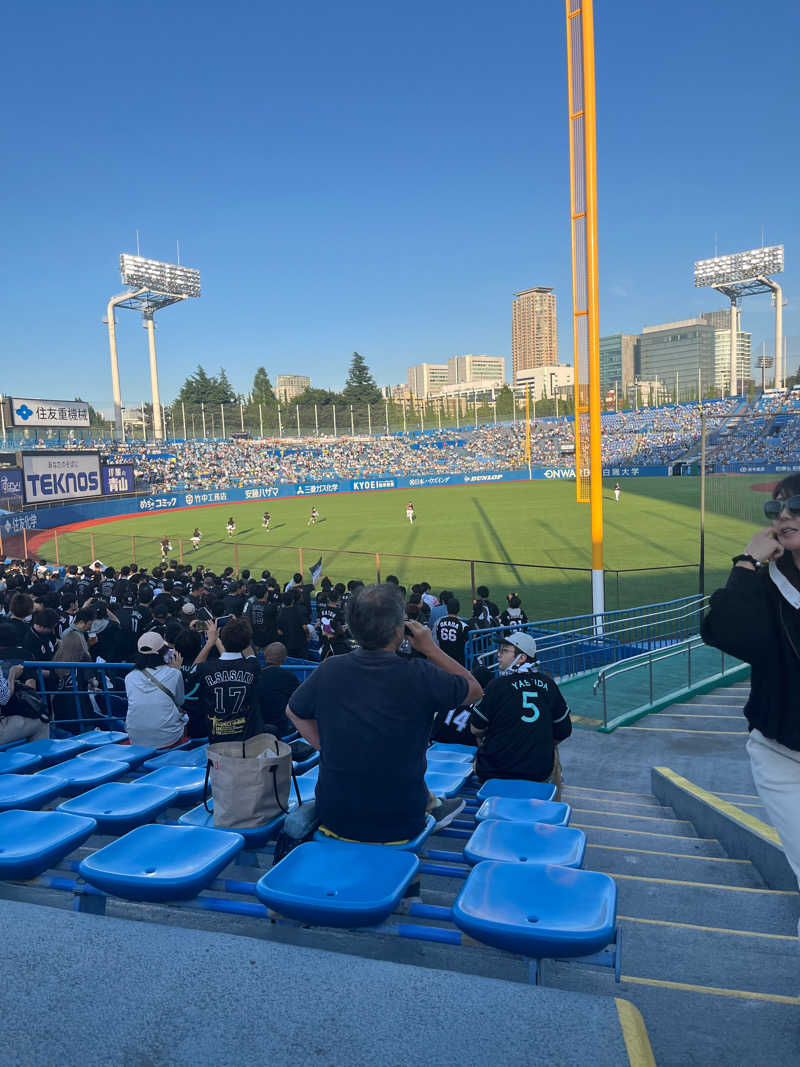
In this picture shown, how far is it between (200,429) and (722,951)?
94.0 m

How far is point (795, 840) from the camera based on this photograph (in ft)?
9.12

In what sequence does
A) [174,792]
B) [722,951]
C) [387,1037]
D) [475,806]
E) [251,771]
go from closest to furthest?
[387,1037] → [722,951] → [251,771] → [174,792] → [475,806]

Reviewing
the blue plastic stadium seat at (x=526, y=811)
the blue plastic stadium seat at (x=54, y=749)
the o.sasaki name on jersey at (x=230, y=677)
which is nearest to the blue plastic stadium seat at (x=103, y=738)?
the blue plastic stadium seat at (x=54, y=749)

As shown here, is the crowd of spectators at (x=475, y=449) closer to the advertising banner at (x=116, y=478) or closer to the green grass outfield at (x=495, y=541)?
the advertising banner at (x=116, y=478)

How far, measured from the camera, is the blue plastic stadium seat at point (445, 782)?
438 centimetres

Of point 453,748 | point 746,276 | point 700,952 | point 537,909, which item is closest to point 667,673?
point 453,748

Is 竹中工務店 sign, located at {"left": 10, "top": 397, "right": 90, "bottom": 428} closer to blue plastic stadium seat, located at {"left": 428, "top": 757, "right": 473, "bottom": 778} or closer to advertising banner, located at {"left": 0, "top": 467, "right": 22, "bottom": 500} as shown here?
advertising banner, located at {"left": 0, "top": 467, "right": 22, "bottom": 500}

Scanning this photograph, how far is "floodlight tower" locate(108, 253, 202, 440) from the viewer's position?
8062 centimetres

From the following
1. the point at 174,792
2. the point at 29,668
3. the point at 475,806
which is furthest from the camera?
the point at 29,668

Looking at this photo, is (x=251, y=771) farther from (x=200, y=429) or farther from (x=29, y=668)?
(x=200, y=429)

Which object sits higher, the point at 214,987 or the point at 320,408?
the point at 320,408

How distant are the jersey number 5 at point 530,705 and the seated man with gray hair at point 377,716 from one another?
5.23 ft

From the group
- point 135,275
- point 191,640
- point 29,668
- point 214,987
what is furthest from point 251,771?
point 135,275

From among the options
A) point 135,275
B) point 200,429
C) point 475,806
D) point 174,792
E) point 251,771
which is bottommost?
point 475,806
